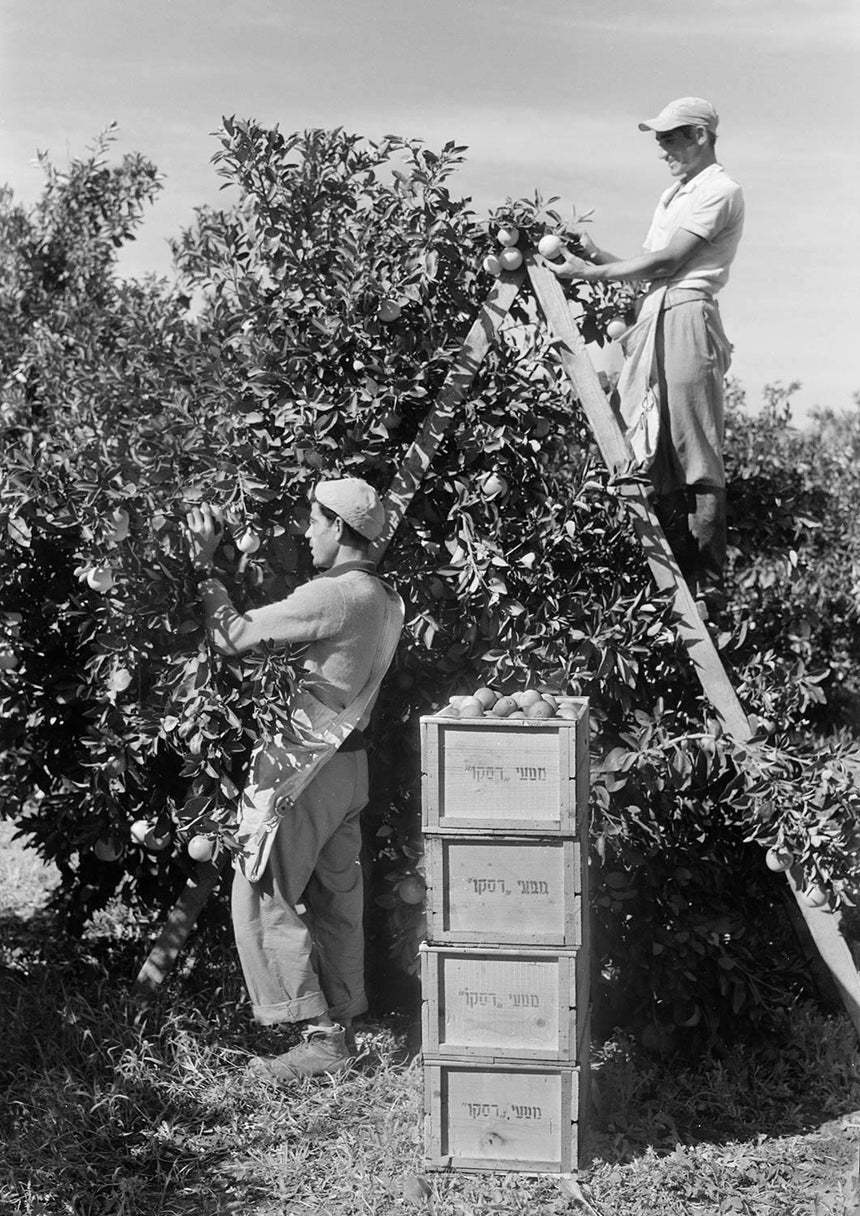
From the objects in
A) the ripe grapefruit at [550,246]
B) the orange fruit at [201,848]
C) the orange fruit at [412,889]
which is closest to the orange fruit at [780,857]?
the orange fruit at [412,889]

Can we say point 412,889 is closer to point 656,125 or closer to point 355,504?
point 355,504

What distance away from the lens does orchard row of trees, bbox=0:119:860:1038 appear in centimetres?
363

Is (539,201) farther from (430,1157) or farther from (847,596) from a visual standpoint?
(847,596)

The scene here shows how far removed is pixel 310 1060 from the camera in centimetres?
365

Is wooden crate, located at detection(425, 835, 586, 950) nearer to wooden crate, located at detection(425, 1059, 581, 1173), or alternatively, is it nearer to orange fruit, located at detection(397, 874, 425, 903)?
wooden crate, located at detection(425, 1059, 581, 1173)

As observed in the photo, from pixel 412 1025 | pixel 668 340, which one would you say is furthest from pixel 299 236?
pixel 412 1025

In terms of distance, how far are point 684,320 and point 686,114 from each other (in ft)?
1.91

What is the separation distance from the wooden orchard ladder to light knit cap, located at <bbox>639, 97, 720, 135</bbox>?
0.53m

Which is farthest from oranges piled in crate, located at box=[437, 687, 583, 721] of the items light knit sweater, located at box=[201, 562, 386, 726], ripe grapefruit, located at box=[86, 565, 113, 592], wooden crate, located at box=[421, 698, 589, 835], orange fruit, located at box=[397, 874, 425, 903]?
ripe grapefruit, located at box=[86, 565, 113, 592]

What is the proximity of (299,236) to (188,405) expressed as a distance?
63cm

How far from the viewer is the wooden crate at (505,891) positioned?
3166mm

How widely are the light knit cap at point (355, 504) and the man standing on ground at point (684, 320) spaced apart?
0.86m

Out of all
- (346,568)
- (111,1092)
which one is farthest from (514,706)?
A: (111,1092)

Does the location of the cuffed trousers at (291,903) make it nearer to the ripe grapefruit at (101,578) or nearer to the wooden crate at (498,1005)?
the wooden crate at (498,1005)
